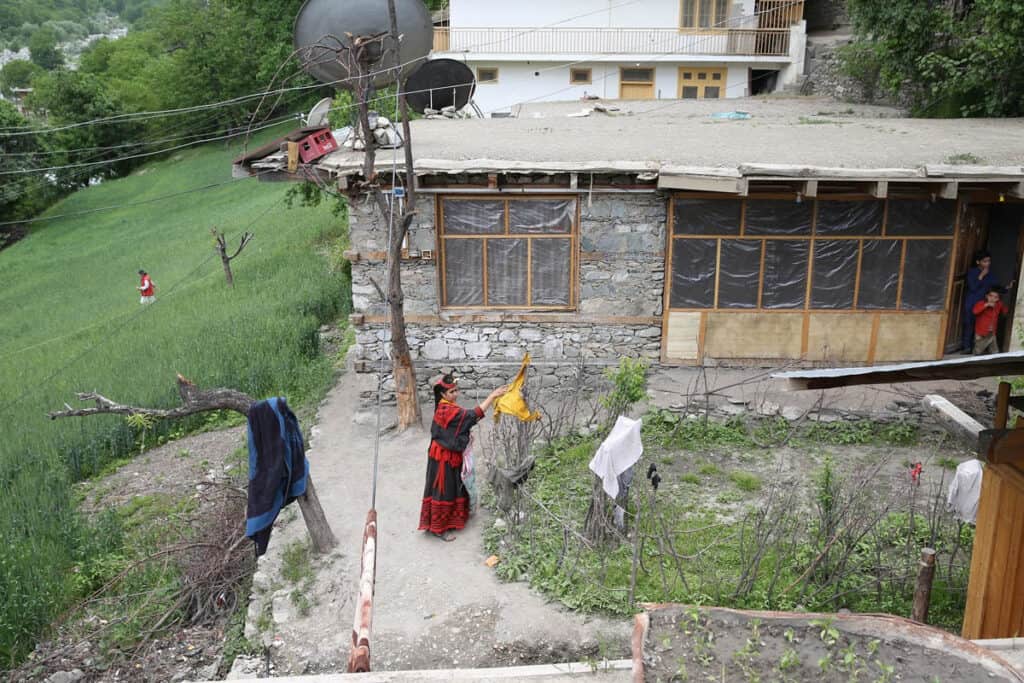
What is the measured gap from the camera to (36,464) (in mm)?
10336

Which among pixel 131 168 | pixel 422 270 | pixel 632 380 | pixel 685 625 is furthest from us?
pixel 131 168

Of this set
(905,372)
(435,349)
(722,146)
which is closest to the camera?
(905,372)

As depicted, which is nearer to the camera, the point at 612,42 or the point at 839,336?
the point at 839,336

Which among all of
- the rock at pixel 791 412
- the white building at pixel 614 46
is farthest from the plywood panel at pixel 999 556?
the white building at pixel 614 46

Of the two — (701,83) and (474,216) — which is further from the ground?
(701,83)

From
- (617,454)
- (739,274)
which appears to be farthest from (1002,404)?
(739,274)

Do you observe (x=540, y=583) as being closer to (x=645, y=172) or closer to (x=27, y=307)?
(x=645, y=172)

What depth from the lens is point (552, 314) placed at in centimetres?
1070

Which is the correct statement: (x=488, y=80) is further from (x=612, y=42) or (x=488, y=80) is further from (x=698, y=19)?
(x=698, y=19)

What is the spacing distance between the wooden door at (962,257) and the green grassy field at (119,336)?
856cm

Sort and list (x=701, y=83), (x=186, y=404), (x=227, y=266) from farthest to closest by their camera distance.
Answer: (x=701, y=83)
(x=227, y=266)
(x=186, y=404)

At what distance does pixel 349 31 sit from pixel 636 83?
69.7ft

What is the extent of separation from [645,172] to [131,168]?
45452mm

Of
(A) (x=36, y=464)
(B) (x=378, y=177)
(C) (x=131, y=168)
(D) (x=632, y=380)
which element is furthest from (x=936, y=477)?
(C) (x=131, y=168)
